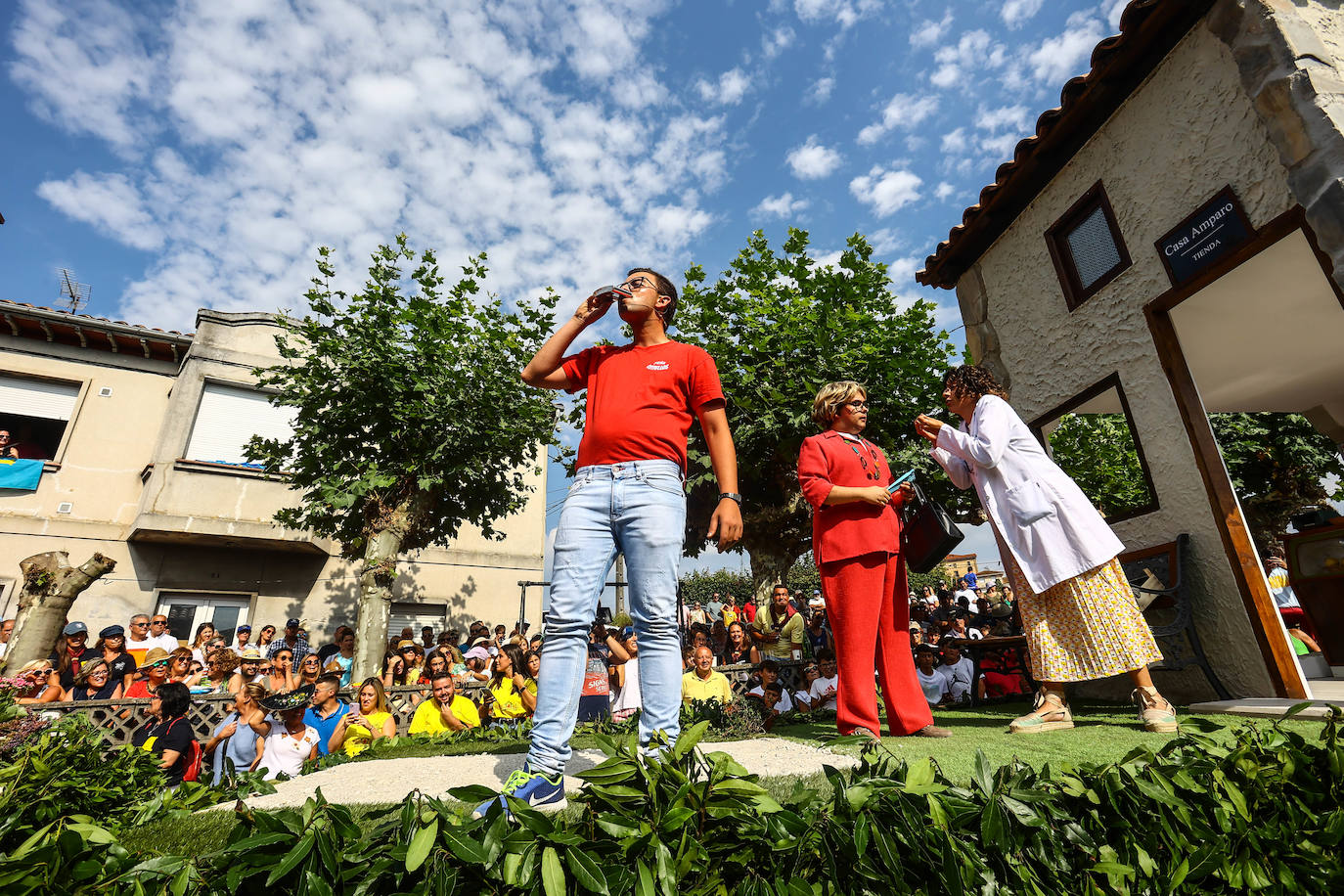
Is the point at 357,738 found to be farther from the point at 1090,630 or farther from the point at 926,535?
the point at 1090,630

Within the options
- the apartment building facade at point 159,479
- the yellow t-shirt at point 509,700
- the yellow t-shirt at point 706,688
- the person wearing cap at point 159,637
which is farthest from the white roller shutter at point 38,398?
the yellow t-shirt at point 706,688

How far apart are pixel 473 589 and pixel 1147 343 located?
1650 centimetres

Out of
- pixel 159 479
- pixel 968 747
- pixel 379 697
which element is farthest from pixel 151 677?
pixel 968 747

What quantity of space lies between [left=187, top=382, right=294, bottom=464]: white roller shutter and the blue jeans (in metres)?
15.5

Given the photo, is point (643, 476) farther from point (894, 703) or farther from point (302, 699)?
point (302, 699)

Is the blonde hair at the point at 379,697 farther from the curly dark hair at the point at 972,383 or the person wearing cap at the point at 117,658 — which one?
the curly dark hair at the point at 972,383

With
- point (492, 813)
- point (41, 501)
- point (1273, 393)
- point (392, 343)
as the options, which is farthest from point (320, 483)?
point (1273, 393)

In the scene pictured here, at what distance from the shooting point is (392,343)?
1174 centimetres

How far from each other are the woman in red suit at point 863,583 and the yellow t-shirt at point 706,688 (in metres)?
4.12

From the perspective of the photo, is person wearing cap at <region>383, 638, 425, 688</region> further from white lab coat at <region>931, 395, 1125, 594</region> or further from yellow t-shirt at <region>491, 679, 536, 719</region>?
white lab coat at <region>931, 395, 1125, 594</region>

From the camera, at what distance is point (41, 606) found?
8.85 m

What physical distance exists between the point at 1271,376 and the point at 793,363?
6606 mm

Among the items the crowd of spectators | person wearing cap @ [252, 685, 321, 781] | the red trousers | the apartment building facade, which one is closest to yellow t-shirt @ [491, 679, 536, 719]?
the crowd of spectators

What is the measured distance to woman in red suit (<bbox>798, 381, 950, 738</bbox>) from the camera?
3.39 m
